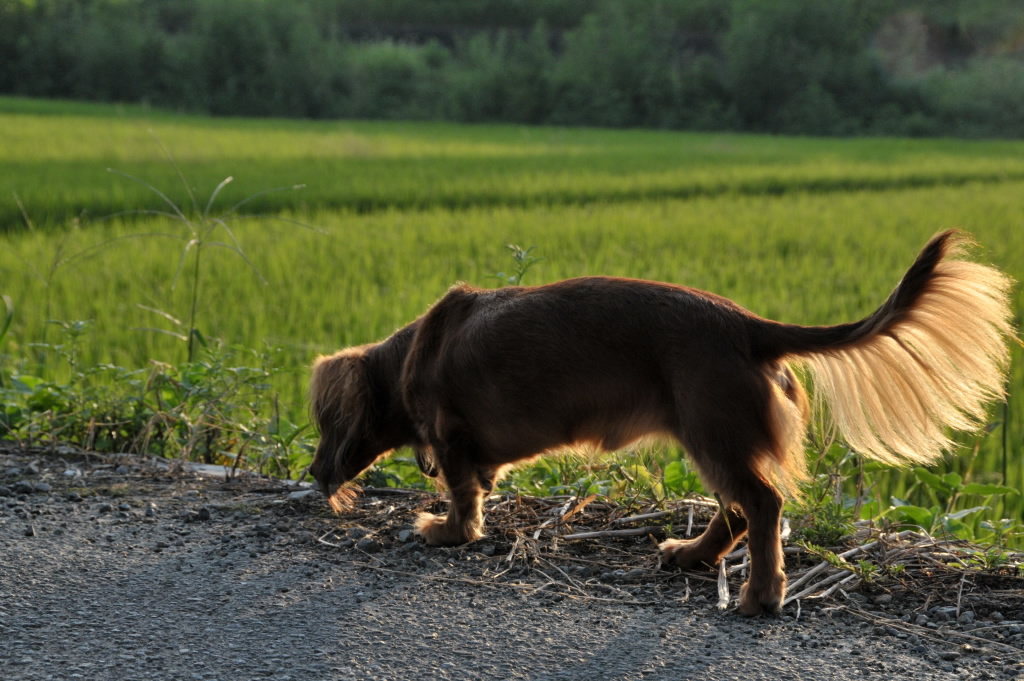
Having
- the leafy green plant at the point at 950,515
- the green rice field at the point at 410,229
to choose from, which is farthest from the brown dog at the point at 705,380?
the leafy green plant at the point at 950,515

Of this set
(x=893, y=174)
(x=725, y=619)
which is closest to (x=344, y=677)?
(x=725, y=619)

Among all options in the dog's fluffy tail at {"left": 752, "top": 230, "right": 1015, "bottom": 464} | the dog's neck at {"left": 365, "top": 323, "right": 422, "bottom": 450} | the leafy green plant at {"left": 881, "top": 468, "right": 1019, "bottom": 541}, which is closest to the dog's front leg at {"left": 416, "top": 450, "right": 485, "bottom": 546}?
the dog's neck at {"left": 365, "top": 323, "right": 422, "bottom": 450}

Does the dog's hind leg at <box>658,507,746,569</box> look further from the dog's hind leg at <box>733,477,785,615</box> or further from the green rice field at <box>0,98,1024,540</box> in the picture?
the green rice field at <box>0,98,1024,540</box>

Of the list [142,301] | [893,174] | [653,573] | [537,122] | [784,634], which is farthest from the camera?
[537,122]

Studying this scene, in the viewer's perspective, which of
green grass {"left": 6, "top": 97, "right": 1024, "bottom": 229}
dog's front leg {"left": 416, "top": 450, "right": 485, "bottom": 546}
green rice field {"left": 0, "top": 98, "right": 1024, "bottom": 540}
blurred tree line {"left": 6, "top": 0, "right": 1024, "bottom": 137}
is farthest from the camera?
blurred tree line {"left": 6, "top": 0, "right": 1024, "bottom": 137}

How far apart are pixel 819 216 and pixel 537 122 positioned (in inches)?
1043

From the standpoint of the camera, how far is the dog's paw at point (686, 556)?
2824 millimetres

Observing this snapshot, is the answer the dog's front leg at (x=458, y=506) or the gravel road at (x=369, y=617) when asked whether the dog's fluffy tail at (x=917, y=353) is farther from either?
the dog's front leg at (x=458, y=506)

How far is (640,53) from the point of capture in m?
38.1

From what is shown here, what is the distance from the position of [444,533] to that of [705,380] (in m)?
0.94

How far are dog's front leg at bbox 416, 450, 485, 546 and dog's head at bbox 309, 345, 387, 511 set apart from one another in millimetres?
304

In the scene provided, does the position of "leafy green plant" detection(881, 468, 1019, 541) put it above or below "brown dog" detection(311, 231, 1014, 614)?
below

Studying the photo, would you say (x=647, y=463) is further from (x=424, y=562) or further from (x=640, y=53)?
Result: (x=640, y=53)

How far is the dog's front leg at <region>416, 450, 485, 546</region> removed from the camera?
3.01 meters
